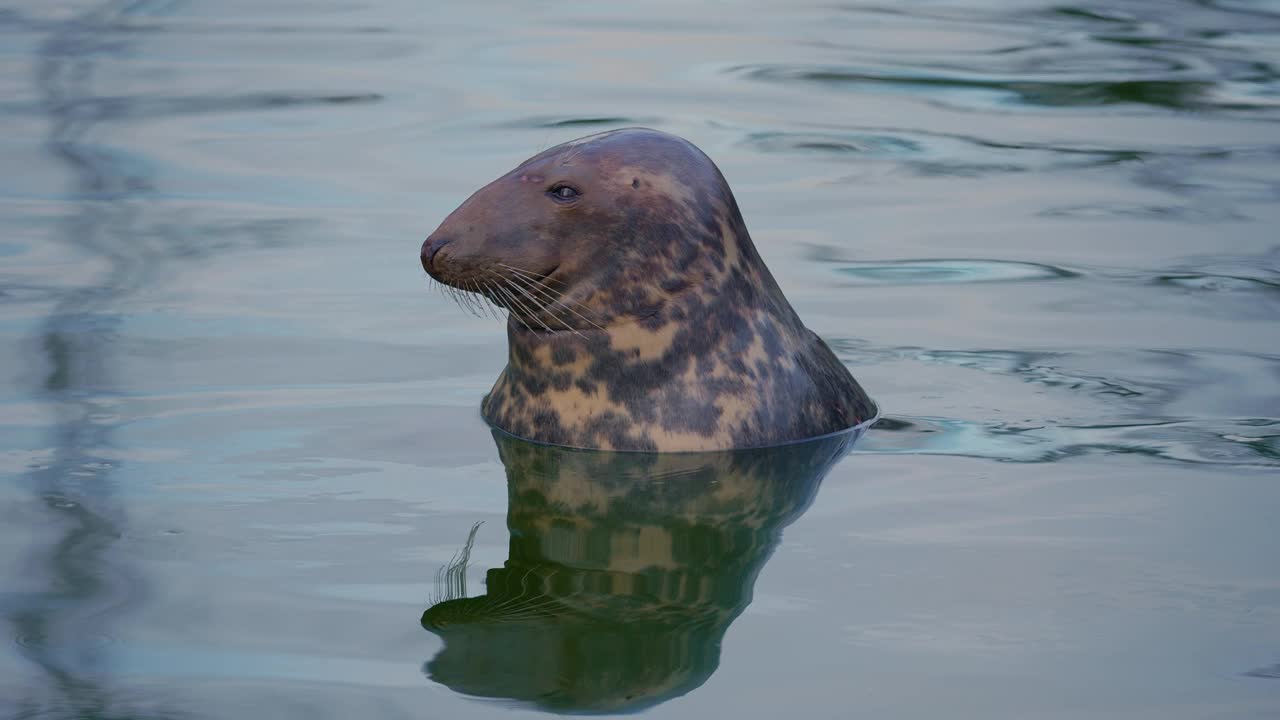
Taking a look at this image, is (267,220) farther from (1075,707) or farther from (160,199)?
(1075,707)

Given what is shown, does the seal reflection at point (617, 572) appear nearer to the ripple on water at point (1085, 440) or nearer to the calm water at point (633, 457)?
the calm water at point (633, 457)

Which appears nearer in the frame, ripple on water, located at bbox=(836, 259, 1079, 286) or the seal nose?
the seal nose

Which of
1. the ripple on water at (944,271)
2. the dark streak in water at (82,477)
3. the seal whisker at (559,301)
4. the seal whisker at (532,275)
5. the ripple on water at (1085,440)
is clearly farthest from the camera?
the ripple on water at (944,271)

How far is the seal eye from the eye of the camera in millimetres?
6594

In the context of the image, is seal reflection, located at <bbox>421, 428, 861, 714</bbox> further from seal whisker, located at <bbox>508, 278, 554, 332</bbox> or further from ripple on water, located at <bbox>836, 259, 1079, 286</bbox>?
ripple on water, located at <bbox>836, 259, 1079, 286</bbox>

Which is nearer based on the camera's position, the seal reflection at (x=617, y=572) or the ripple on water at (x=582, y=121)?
the seal reflection at (x=617, y=572)

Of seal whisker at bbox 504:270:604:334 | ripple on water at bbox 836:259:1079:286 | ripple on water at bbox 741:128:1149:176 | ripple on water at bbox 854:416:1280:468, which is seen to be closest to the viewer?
seal whisker at bbox 504:270:604:334

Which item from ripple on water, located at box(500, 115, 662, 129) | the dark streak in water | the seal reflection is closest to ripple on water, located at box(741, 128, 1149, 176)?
ripple on water, located at box(500, 115, 662, 129)

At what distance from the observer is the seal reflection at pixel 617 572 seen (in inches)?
190

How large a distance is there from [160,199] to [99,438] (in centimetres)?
379

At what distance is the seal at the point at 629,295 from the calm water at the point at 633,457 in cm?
15

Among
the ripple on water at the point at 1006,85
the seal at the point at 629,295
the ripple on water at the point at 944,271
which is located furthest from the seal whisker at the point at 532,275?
the ripple on water at the point at 1006,85

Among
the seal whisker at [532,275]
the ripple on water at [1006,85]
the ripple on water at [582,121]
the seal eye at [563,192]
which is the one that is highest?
the ripple on water at [1006,85]

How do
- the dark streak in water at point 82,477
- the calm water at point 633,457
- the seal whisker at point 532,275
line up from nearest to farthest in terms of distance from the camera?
the dark streak in water at point 82,477 < the calm water at point 633,457 < the seal whisker at point 532,275
